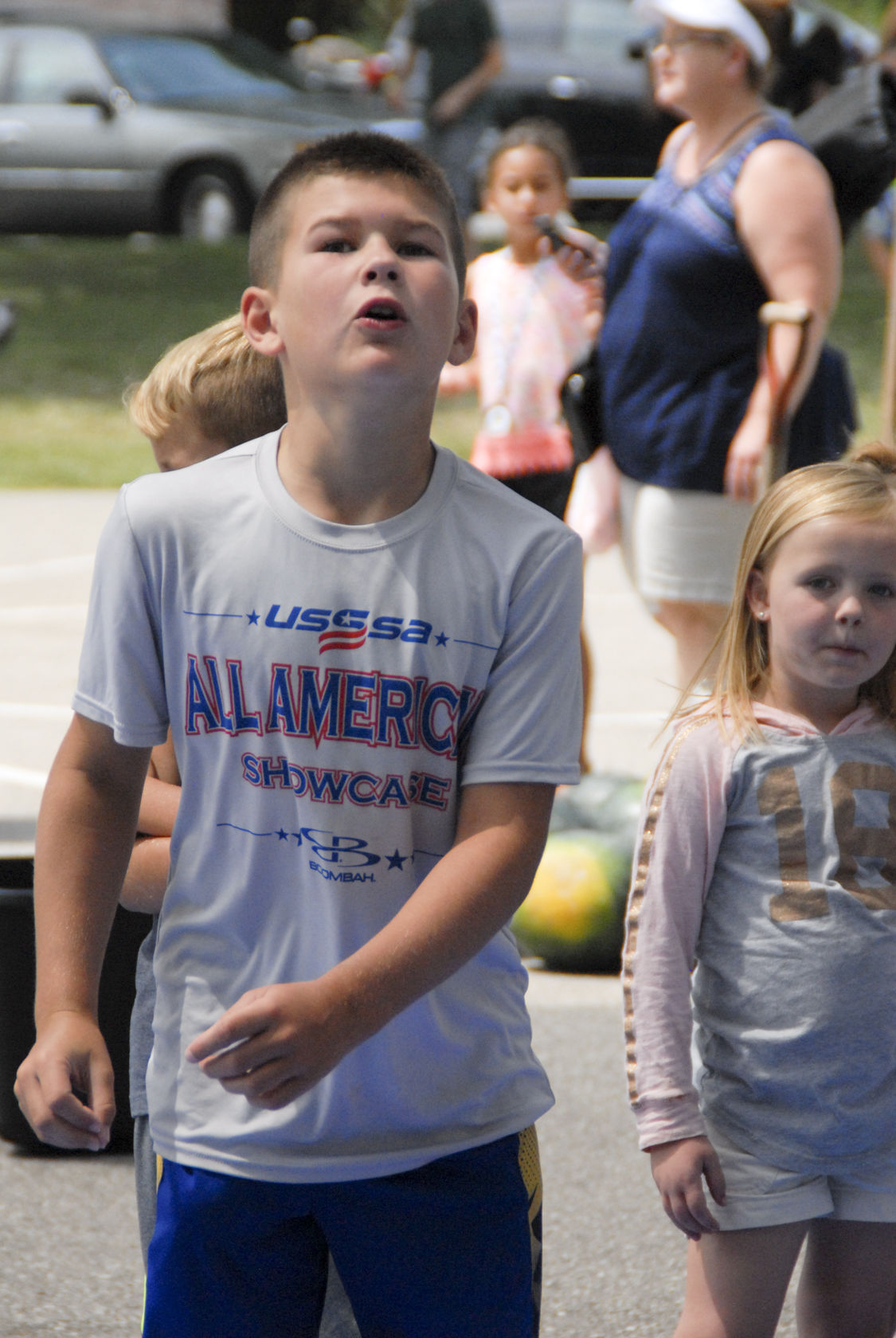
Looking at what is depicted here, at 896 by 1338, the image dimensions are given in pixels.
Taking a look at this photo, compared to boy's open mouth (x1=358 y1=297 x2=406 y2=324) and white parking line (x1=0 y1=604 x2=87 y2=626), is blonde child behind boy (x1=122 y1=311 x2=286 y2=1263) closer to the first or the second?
boy's open mouth (x1=358 y1=297 x2=406 y2=324)

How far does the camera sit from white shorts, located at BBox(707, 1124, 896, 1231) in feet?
7.21

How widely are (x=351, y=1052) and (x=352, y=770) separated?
0.89 ft

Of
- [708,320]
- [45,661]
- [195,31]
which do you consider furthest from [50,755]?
[195,31]

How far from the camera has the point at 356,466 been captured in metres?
1.84

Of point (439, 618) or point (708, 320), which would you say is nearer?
point (439, 618)

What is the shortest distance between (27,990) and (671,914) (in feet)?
5.21

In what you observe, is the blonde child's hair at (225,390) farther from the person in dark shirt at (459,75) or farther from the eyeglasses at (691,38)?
the person in dark shirt at (459,75)

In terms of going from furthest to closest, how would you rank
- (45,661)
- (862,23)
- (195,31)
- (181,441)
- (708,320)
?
(862,23) → (195,31) → (45,661) → (708,320) → (181,441)

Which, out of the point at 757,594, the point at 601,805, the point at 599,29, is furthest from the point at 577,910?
the point at 599,29

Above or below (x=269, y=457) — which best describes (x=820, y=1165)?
below

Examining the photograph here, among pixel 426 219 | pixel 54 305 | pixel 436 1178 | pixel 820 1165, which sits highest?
pixel 426 219

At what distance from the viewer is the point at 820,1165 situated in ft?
7.23

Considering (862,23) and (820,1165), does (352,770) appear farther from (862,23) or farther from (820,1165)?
(862,23)

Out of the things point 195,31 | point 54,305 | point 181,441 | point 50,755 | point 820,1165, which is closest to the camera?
point 820,1165
